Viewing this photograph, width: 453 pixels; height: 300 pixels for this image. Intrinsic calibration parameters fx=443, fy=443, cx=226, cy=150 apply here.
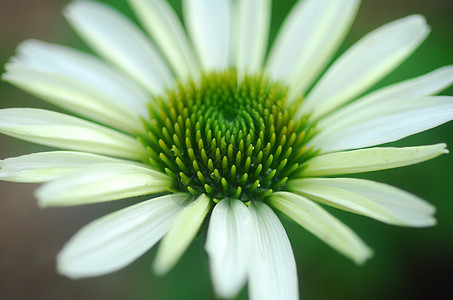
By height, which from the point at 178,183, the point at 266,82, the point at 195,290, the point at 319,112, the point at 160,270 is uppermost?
the point at 266,82

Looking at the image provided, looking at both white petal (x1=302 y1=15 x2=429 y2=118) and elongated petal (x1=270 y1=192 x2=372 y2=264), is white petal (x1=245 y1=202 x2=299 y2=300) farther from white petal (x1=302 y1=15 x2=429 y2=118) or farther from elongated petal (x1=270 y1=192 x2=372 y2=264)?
white petal (x1=302 y1=15 x2=429 y2=118)

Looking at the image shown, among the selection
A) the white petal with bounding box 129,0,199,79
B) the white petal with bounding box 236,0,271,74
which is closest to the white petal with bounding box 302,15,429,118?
the white petal with bounding box 236,0,271,74

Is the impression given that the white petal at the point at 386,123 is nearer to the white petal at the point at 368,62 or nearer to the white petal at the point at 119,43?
the white petal at the point at 368,62

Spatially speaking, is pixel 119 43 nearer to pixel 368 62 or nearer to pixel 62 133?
pixel 62 133

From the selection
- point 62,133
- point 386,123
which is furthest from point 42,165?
point 386,123

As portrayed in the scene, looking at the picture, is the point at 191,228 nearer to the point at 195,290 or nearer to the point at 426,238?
the point at 195,290

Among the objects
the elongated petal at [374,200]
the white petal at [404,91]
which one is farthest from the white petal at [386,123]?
the elongated petal at [374,200]

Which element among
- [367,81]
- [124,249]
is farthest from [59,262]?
[367,81]
